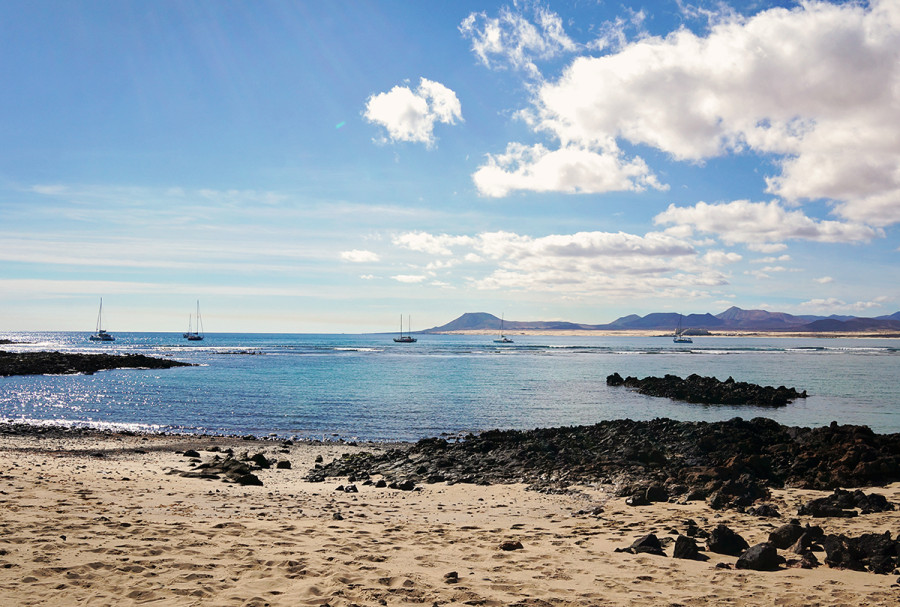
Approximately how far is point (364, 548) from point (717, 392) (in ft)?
138

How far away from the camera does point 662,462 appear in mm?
17812

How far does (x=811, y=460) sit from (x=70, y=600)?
18.0 m

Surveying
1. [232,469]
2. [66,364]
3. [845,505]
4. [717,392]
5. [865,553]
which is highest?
[865,553]

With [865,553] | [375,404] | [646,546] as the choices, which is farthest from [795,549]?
[375,404]

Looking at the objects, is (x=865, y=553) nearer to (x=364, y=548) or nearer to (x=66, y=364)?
(x=364, y=548)

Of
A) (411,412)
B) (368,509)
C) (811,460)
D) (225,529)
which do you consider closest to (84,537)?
(225,529)

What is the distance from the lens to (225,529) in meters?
9.95

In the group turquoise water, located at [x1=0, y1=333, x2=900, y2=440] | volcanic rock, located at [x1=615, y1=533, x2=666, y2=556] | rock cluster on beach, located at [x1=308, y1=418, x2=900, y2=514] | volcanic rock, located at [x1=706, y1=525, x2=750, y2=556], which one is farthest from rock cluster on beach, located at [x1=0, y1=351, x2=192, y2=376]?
volcanic rock, located at [x1=706, y1=525, x2=750, y2=556]

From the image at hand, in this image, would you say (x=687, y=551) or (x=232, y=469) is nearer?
(x=687, y=551)

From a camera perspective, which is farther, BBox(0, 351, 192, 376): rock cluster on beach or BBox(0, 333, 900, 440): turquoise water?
BBox(0, 351, 192, 376): rock cluster on beach

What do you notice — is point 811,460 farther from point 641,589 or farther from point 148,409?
point 148,409

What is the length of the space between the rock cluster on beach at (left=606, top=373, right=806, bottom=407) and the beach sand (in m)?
31.3

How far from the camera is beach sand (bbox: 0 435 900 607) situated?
717cm

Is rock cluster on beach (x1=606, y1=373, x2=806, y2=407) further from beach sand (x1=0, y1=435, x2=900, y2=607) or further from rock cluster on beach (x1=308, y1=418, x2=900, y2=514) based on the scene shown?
beach sand (x1=0, y1=435, x2=900, y2=607)
